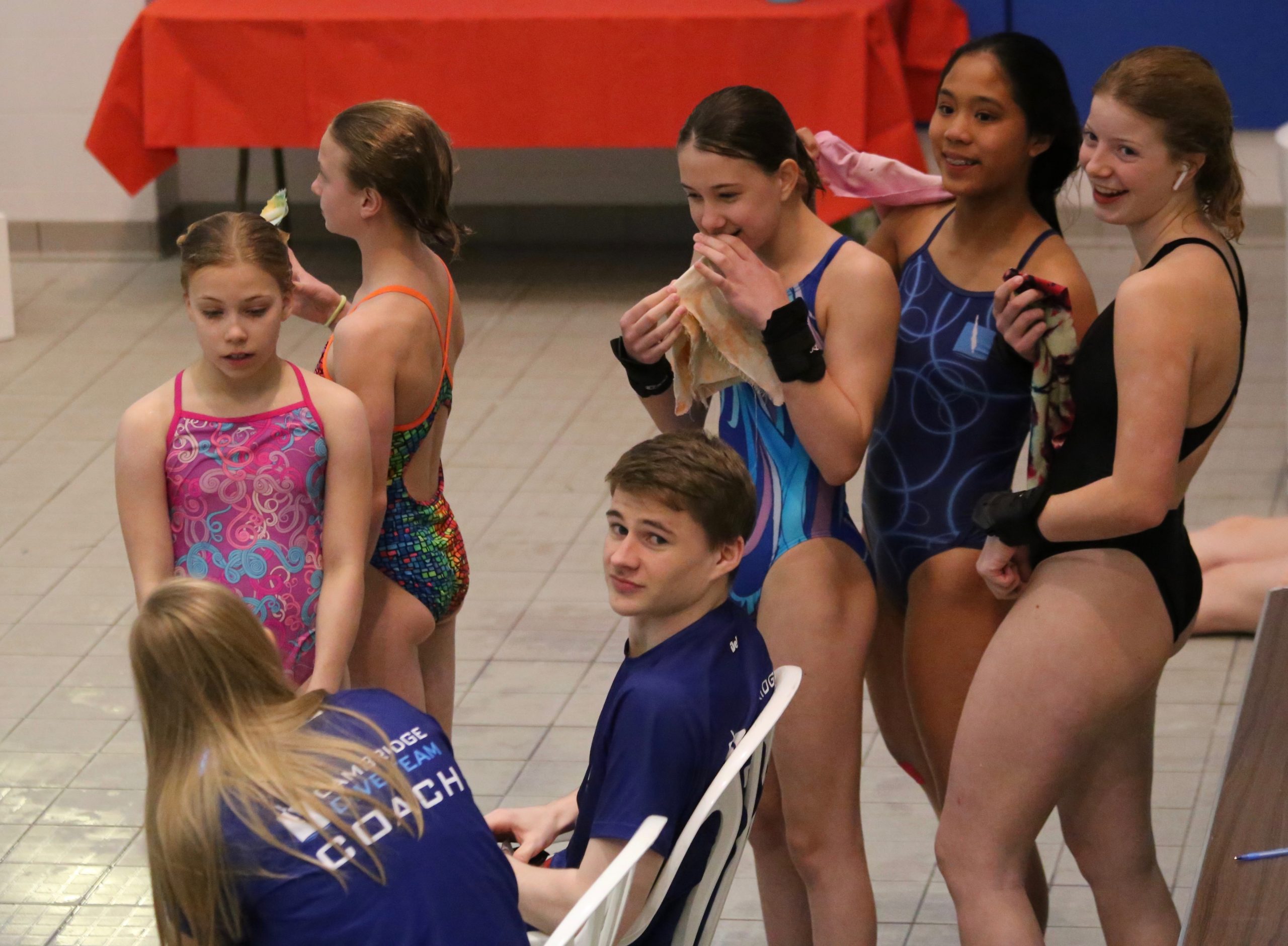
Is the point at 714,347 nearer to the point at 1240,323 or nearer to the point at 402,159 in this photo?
the point at 402,159

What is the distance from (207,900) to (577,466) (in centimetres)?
375

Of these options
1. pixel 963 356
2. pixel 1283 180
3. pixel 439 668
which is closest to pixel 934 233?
pixel 963 356

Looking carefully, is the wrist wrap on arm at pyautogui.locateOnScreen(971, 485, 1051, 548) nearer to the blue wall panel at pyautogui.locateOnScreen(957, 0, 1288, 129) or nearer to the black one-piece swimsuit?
the black one-piece swimsuit

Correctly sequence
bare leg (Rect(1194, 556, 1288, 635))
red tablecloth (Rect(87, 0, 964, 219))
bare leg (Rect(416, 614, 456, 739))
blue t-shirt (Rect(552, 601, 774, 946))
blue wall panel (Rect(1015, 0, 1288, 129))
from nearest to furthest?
blue t-shirt (Rect(552, 601, 774, 946)) → bare leg (Rect(416, 614, 456, 739)) → bare leg (Rect(1194, 556, 1288, 635)) → red tablecloth (Rect(87, 0, 964, 219)) → blue wall panel (Rect(1015, 0, 1288, 129))

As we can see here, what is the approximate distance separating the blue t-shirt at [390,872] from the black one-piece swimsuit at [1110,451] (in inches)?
38.3

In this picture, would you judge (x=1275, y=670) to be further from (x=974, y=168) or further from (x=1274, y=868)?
(x=974, y=168)

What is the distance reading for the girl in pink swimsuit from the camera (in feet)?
8.09

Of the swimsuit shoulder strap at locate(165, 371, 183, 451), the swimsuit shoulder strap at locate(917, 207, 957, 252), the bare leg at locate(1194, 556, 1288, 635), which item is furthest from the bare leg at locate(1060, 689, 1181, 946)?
the bare leg at locate(1194, 556, 1288, 635)

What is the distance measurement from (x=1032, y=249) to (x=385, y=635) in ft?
4.05

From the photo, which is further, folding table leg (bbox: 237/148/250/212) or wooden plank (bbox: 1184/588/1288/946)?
folding table leg (bbox: 237/148/250/212)

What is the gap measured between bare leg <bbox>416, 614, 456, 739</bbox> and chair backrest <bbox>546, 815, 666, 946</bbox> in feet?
3.97

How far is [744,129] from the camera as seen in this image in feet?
7.90

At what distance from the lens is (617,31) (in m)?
6.69

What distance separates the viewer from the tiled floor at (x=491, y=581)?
334cm
